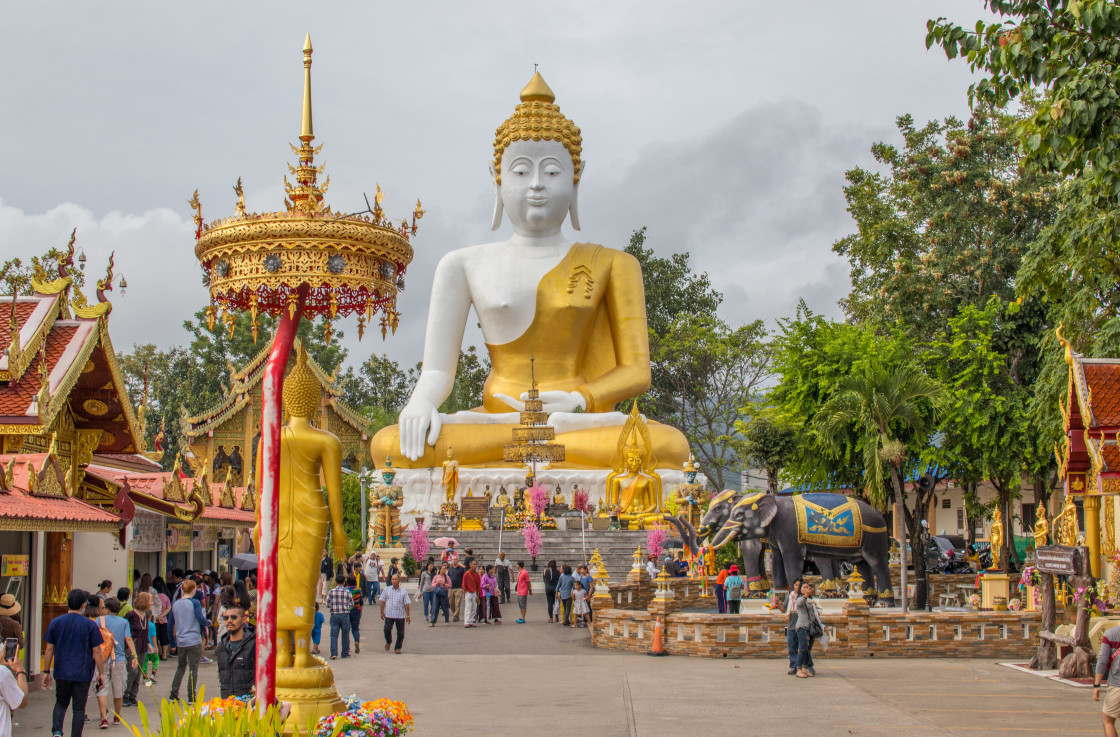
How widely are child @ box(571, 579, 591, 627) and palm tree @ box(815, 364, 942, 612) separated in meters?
4.72

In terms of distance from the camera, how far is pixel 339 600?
14.4 meters

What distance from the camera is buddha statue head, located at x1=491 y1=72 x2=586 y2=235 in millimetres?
29406

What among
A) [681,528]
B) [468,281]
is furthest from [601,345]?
[681,528]

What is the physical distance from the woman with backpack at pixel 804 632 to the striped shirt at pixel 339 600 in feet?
17.5

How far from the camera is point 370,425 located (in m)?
47.1

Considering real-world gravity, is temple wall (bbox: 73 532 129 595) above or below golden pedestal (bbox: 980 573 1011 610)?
above

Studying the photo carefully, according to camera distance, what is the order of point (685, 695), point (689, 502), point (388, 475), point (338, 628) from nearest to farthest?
point (685, 695), point (338, 628), point (689, 502), point (388, 475)

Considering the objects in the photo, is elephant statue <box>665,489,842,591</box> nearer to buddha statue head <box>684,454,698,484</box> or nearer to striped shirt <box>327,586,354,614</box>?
striped shirt <box>327,586,354,614</box>

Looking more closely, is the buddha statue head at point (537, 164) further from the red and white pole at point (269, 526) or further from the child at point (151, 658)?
the red and white pole at point (269, 526)

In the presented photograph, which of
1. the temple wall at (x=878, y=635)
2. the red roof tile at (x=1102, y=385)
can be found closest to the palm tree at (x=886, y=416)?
the temple wall at (x=878, y=635)

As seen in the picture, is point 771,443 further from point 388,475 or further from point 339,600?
point 339,600

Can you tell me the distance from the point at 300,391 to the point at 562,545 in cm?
1777

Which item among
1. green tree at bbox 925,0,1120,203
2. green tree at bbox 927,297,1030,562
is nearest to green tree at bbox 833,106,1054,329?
green tree at bbox 927,297,1030,562

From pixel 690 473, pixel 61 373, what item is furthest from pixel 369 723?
pixel 690 473
